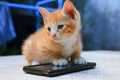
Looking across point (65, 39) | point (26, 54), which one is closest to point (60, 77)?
point (65, 39)

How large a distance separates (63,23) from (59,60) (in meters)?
0.12

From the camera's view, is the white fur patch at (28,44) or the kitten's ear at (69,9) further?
the white fur patch at (28,44)

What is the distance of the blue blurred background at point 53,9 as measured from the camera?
1732 mm

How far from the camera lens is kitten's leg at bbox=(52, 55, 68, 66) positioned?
2.66ft

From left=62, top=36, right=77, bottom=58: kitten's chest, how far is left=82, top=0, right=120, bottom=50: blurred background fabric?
0.98 meters

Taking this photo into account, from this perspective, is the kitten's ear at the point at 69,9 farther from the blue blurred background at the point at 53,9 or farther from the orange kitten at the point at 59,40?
the blue blurred background at the point at 53,9

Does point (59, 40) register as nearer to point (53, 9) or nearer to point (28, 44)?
point (28, 44)

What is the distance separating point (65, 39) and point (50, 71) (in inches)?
5.0

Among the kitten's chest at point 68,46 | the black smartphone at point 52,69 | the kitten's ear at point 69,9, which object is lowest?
the black smartphone at point 52,69

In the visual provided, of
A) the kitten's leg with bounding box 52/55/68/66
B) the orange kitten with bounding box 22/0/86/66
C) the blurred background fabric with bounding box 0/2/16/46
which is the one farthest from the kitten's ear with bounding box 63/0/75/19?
the blurred background fabric with bounding box 0/2/16/46

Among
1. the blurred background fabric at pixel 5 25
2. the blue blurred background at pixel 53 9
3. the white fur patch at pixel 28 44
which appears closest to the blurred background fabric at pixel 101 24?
the blue blurred background at pixel 53 9

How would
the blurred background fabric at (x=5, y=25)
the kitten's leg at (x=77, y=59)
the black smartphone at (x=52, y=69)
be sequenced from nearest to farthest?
the black smartphone at (x=52, y=69) → the kitten's leg at (x=77, y=59) → the blurred background fabric at (x=5, y=25)

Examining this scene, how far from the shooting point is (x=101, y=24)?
1.88 metres

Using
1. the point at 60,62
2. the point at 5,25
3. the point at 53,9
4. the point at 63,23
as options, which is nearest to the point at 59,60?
the point at 60,62
